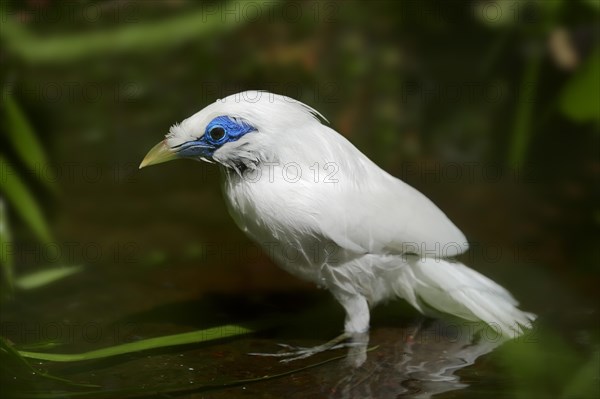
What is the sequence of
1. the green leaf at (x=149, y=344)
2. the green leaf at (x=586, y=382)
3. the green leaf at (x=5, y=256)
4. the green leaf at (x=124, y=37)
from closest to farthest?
the green leaf at (x=586, y=382)
the green leaf at (x=149, y=344)
the green leaf at (x=5, y=256)
the green leaf at (x=124, y=37)

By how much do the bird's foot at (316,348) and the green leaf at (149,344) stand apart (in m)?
0.17

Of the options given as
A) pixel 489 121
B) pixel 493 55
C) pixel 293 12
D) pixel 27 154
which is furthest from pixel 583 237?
pixel 27 154

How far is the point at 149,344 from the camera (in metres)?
2.80

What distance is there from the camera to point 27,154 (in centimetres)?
409

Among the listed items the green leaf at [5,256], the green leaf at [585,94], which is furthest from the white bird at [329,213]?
the green leaf at [585,94]

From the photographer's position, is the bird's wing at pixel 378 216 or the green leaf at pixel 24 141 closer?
the bird's wing at pixel 378 216

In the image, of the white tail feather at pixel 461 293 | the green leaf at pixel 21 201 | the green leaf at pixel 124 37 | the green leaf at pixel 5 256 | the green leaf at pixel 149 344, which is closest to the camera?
the green leaf at pixel 149 344

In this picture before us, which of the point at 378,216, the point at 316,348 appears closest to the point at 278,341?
the point at 316,348

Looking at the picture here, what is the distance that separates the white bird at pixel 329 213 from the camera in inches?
108

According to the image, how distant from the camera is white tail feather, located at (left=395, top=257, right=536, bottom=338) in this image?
296 centimetres

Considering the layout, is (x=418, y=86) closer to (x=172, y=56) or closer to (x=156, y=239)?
(x=172, y=56)

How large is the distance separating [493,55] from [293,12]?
127cm

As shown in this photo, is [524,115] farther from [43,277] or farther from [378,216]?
[43,277]

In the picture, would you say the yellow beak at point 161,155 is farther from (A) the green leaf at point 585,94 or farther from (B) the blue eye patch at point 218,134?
(A) the green leaf at point 585,94
